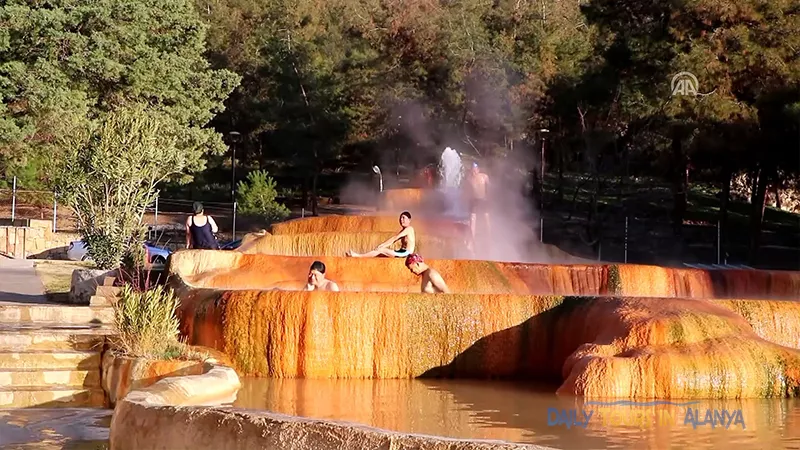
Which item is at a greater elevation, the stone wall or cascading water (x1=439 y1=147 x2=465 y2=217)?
cascading water (x1=439 y1=147 x2=465 y2=217)

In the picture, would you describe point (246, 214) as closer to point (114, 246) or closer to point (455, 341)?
point (114, 246)

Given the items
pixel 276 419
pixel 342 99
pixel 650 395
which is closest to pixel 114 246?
pixel 650 395

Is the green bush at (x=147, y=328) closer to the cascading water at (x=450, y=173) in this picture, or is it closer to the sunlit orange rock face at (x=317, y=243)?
the sunlit orange rock face at (x=317, y=243)

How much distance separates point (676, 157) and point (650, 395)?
101 feet

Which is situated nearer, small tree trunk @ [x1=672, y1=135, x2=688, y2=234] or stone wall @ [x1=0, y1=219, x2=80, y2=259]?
stone wall @ [x1=0, y1=219, x2=80, y2=259]

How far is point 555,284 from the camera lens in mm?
16844

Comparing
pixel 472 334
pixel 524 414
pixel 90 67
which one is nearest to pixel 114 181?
pixel 472 334

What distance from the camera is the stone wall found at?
3309 centimetres

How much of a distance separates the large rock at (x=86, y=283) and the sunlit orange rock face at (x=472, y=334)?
473cm

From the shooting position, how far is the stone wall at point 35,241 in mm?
33094

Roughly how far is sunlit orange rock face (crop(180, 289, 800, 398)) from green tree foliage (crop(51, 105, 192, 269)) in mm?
5588

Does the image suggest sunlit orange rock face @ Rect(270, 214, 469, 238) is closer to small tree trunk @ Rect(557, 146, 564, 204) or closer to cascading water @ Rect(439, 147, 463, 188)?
cascading water @ Rect(439, 147, 463, 188)

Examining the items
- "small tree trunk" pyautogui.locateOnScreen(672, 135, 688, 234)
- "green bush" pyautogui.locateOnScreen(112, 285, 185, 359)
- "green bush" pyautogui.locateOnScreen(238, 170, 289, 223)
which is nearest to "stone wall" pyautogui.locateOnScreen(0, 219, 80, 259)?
"green bush" pyautogui.locateOnScreen(238, 170, 289, 223)

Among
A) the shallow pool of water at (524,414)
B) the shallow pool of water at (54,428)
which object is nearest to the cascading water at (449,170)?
the shallow pool of water at (524,414)
